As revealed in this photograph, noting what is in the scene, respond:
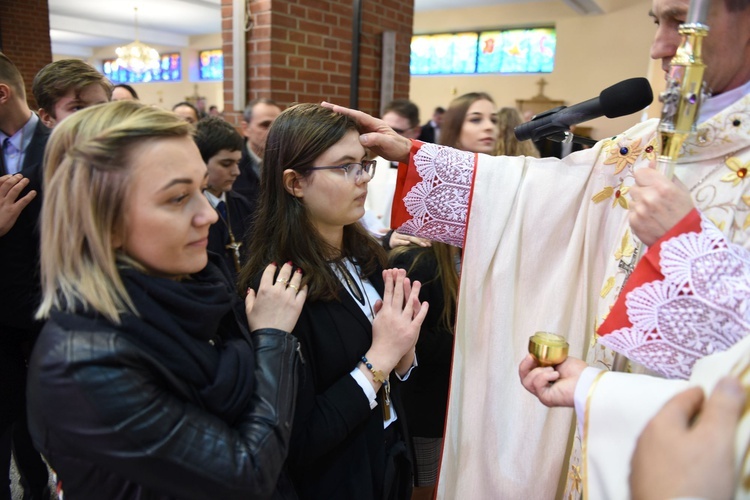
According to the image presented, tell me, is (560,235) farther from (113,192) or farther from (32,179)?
(32,179)

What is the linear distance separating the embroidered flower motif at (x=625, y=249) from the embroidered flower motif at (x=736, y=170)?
0.24 m

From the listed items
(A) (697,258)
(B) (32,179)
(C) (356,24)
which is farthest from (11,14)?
(A) (697,258)

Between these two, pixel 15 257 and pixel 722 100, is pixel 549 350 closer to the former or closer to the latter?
pixel 722 100

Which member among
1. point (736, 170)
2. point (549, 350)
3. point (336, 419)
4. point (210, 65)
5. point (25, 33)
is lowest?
point (336, 419)

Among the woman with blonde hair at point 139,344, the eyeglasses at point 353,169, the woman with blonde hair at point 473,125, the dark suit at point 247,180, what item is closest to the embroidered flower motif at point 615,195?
the eyeglasses at point 353,169

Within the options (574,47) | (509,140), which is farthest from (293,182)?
(574,47)

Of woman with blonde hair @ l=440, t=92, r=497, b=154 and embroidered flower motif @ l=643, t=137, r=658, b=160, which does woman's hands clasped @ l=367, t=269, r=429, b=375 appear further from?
woman with blonde hair @ l=440, t=92, r=497, b=154

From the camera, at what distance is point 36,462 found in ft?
7.74

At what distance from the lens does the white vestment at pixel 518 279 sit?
1.42 meters

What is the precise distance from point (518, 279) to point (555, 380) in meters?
0.47

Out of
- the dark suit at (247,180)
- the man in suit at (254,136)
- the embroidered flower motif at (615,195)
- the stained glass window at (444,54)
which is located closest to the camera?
the embroidered flower motif at (615,195)

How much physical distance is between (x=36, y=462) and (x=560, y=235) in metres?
2.46

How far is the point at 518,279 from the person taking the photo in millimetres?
1495

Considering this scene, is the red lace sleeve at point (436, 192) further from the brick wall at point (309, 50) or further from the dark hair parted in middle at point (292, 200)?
the brick wall at point (309, 50)
